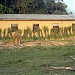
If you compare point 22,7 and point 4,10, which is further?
point 22,7

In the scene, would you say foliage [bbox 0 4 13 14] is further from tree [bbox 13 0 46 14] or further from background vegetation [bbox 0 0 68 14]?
tree [bbox 13 0 46 14]

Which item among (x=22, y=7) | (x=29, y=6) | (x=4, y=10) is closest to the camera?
(x=4, y=10)

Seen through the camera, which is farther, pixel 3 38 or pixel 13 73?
pixel 3 38

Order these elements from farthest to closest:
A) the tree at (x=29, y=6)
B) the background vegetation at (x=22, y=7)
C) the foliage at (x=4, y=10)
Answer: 1. the tree at (x=29, y=6)
2. the background vegetation at (x=22, y=7)
3. the foliage at (x=4, y=10)

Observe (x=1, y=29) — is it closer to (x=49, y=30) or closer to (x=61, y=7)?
(x=49, y=30)

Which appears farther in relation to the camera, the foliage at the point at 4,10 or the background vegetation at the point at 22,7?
the background vegetation at the point at 22,7

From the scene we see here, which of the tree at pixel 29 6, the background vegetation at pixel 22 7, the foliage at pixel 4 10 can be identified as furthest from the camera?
the tree at pixel 29 6

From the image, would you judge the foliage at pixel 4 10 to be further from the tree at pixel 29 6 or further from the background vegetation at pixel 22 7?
the tree at pixel 29 6

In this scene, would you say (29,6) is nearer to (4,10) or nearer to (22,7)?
(22,7)

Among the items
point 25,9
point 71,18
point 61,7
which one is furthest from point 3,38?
point 61,7

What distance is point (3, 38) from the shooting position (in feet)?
114

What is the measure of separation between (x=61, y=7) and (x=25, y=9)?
2471 centimetres

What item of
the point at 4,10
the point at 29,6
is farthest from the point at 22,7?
the point at 4,10

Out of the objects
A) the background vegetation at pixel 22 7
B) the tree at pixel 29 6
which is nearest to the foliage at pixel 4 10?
the background vegetation at pixel 22 7
